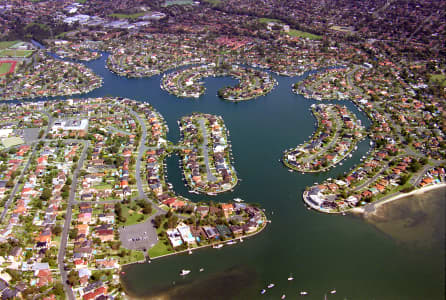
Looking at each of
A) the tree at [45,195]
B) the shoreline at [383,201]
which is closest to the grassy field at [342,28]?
the shoreline at [383,201]

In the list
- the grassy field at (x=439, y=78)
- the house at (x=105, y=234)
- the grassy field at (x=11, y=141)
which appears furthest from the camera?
the grassy field at (x=439, y=78)

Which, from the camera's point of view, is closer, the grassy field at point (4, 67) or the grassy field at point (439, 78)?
the grassy field at point (439, 78)

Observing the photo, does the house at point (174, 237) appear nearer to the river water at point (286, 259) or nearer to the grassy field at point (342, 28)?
the river water at point (286, 259)

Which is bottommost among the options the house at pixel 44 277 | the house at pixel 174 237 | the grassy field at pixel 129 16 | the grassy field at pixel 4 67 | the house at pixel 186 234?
the grassy field at pixel 4 67

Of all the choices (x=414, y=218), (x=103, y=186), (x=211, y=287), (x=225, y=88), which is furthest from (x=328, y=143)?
(x=103, y=186)

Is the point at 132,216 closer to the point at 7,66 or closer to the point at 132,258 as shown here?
the point at 132,258

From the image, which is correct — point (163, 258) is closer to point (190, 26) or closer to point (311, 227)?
point (311, 227)

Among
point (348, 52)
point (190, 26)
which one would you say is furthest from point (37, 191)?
point (190, 26)
